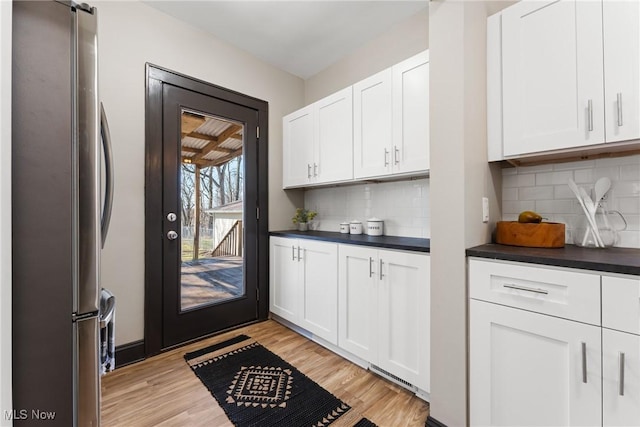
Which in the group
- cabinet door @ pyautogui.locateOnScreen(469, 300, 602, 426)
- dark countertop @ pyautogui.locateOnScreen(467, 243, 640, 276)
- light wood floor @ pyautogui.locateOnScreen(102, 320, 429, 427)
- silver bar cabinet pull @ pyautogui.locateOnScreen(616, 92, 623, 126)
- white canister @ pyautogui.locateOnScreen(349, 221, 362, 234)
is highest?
silver bar cabinet pull @ pyautogui.locateOnScreen(616, 92, 623, 126)

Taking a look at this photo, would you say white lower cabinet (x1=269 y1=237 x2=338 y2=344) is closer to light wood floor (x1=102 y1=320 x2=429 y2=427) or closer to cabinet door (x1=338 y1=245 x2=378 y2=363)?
cabinet door (x1=338 y1=245 x2=378 y2=363)

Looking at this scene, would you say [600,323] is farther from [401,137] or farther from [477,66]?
[401,137]

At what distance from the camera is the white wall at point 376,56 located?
2.17m

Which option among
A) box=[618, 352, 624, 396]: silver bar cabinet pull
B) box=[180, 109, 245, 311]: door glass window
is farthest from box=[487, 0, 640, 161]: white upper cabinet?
box=[180, 109, 245, 311]: door glass window

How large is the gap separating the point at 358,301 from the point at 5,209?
67.8 inches

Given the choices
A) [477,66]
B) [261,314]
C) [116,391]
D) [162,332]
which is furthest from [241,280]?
[477,66]

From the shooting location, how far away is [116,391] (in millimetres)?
1688

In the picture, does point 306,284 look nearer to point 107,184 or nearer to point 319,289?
point 319,289

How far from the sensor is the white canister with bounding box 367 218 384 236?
227cm

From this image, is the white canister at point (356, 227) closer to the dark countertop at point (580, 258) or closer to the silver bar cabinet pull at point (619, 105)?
the dark countertop at point (580, 258)

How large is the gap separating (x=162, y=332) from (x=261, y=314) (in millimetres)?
885

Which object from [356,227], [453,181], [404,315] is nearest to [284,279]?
[356,227]

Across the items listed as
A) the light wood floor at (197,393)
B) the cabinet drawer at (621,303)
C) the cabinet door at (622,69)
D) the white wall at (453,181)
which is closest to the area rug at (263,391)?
the light wood floor at (197,393)

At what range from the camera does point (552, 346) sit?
1.06 m
